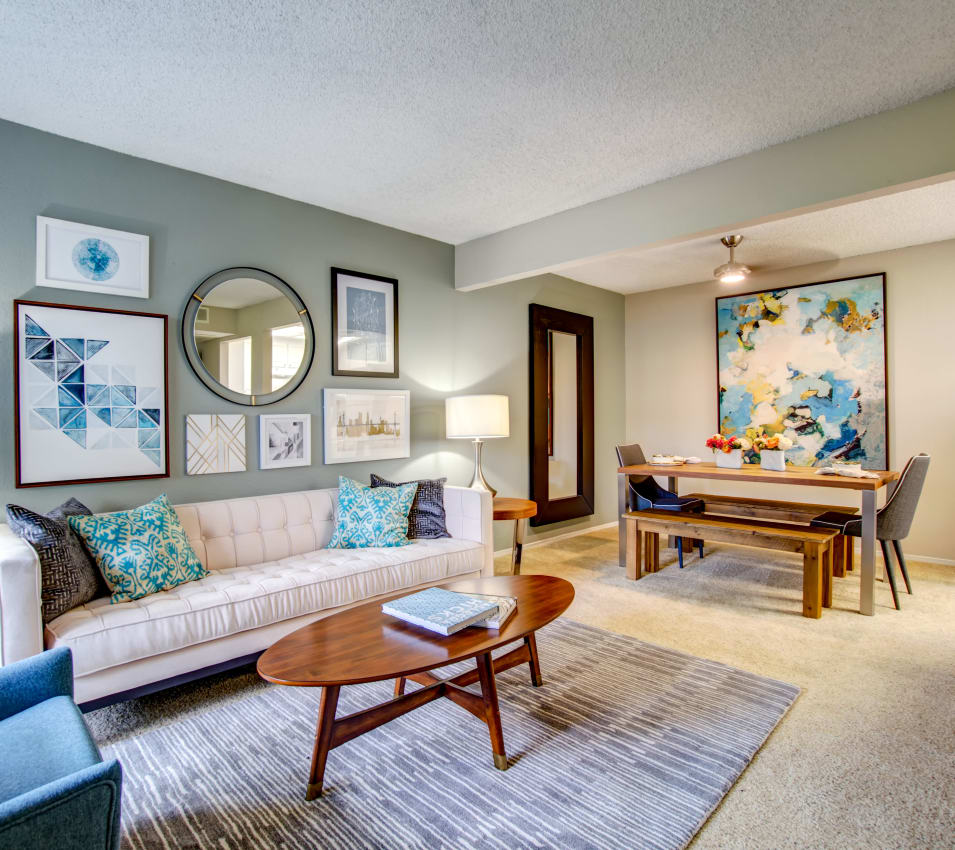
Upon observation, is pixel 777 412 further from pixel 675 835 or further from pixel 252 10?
pixel 252 10

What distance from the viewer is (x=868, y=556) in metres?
3.22

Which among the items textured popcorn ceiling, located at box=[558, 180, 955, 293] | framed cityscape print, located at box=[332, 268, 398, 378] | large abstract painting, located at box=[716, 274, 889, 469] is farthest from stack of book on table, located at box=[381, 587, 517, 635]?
large abstract painting, located at box=[716, 274, 889, 469]

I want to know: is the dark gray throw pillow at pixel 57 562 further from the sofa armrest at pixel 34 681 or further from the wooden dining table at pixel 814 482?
the wooden dining table at pixel 814 482

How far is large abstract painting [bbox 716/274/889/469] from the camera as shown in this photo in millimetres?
4570

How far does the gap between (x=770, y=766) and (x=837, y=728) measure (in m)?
0.43

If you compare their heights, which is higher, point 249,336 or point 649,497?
point 249,336

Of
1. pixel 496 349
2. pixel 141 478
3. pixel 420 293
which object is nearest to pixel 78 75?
pixel 141 478

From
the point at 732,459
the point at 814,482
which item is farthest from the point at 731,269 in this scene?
the point at 814,482

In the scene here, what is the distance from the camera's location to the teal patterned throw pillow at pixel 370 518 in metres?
3.14

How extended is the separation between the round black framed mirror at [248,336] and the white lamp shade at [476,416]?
1056 millimetres

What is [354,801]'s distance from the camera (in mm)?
1693

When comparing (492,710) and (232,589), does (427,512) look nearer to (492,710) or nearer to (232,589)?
(232,589)

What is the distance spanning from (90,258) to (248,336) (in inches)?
32.6

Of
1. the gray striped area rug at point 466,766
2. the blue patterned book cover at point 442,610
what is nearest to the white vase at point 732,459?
the gray striped area rug at point 466,766
